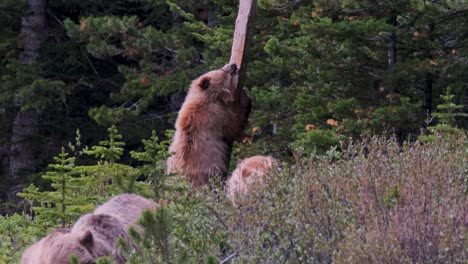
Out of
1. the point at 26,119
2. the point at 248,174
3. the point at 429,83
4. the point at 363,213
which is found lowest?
the point at 26,119

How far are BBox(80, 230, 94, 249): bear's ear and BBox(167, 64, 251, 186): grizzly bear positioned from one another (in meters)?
3.47

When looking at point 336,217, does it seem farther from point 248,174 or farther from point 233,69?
point 233,69

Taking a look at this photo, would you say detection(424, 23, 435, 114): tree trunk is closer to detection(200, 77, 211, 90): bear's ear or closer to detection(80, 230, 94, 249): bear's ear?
detection(200, 77, 211, 90): bear's ear

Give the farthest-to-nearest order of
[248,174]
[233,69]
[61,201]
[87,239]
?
[233,69]
[61,201]
[248,174]
[87,239]

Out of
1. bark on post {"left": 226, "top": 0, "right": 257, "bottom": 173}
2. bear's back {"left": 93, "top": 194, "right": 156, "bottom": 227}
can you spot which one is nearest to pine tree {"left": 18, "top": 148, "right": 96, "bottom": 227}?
bear's back {"left": 93, "top": 194, "right": 156, "bottom": 227}

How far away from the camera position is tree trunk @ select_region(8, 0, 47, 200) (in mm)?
24875

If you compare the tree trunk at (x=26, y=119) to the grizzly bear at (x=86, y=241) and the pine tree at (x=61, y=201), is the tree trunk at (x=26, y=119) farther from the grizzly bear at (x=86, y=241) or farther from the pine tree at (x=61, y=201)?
the grizzly bear at (x=86, y=241)

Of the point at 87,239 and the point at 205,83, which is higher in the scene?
the point at 205,83

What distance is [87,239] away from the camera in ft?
21.8

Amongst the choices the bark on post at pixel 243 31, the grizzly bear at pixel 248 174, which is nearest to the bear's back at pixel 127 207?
the grizzly bear at pixel 248 174

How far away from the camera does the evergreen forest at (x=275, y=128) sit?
255 inches

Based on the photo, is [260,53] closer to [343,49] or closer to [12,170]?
[343,49]

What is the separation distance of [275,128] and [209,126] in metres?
6.37

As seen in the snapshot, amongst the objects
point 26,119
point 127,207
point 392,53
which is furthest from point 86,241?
point 26,119
